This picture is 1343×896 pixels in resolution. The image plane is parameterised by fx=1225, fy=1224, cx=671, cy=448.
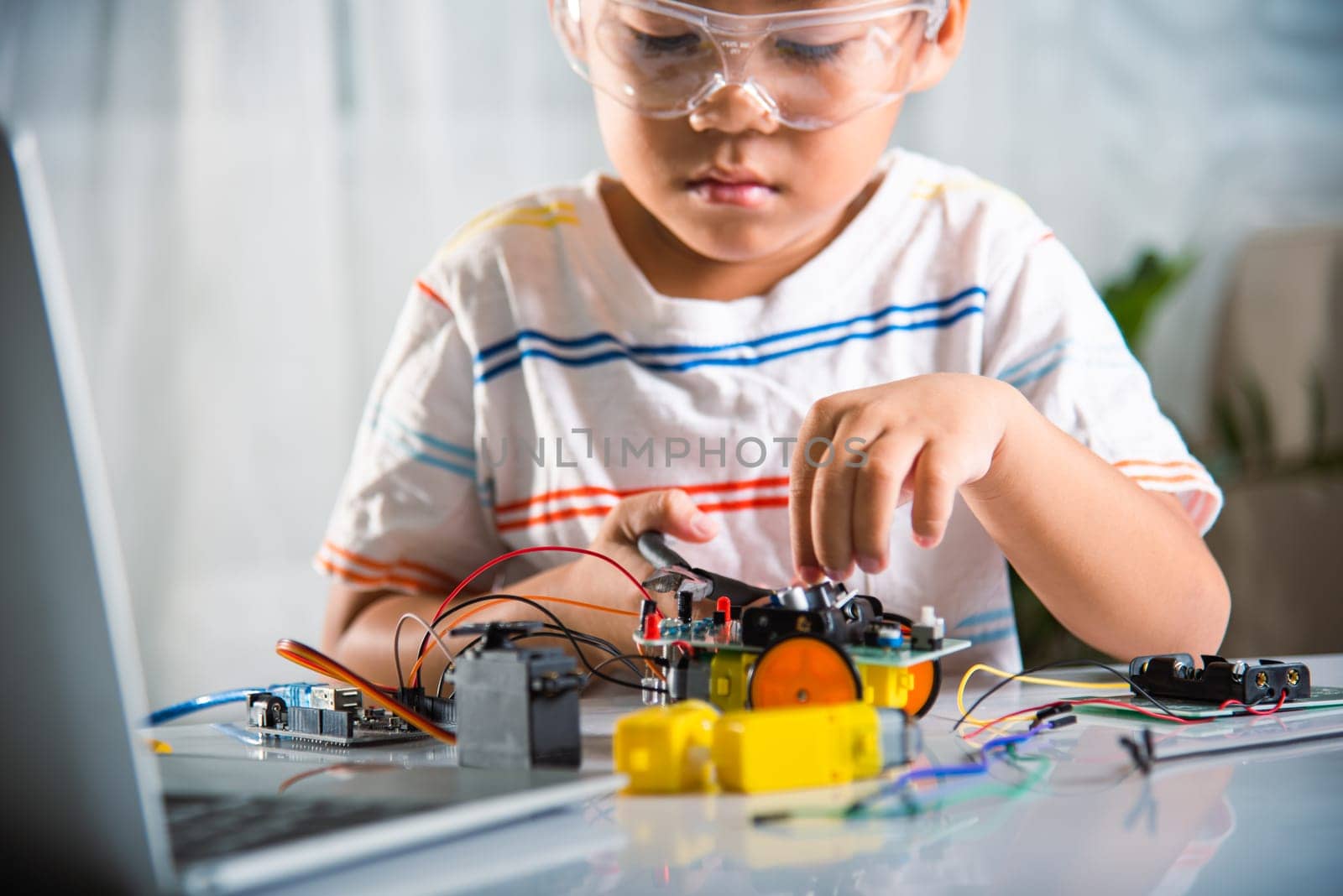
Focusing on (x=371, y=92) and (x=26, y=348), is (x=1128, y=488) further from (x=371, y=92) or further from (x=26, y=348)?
(x=371, y=92)

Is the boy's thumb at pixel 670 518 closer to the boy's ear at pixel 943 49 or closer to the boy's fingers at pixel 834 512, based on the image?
the boy's fingers at pixel 834 512

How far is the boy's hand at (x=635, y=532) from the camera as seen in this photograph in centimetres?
85

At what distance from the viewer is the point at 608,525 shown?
3.03 ft

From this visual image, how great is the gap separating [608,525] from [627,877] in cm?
51

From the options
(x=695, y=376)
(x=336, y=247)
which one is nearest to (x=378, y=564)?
(x=695, y=376)

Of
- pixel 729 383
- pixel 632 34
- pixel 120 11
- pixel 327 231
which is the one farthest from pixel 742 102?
pixel 120 11

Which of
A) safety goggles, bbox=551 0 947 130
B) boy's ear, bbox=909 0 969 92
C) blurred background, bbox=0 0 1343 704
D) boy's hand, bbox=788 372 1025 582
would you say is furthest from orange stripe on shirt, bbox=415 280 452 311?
blurred background, bbox=0 0 1343 704

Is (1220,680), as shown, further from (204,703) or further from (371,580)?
(371,580)

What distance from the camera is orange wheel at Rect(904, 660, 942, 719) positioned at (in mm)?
628

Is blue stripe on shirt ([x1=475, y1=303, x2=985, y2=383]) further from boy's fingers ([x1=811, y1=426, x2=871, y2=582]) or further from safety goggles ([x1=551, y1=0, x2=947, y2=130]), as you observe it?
boy's fingers ([x1=811, y1=426, x2=871, y2=582])

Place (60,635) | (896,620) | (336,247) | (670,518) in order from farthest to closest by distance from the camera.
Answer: (336,247) < (670,518) < (896,620) < (60,635)

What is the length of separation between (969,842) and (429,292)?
89cm

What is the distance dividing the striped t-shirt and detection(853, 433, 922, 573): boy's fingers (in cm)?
47

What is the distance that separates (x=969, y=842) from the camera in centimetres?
45
